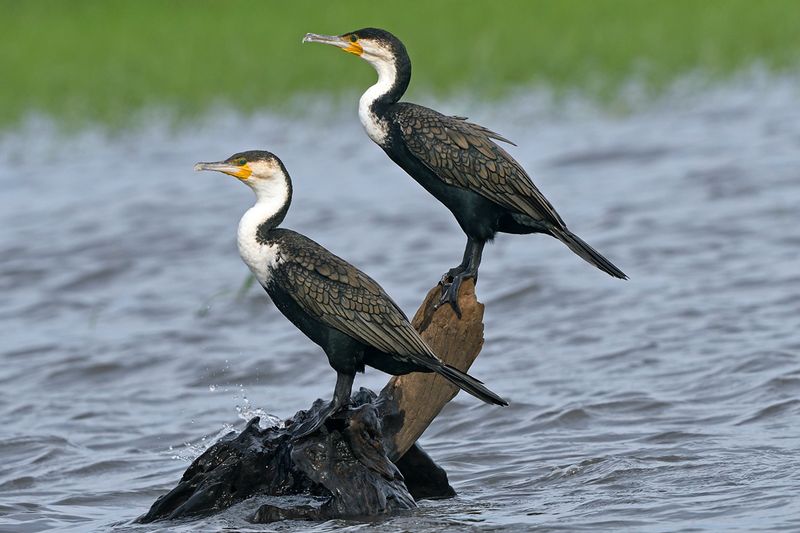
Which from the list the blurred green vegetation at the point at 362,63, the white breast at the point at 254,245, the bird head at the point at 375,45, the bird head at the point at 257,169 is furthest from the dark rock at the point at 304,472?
the blurred green vegetation at the point at 362,63

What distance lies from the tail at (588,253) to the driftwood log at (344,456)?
434mm

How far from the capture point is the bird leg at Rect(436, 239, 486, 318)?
6.06 m

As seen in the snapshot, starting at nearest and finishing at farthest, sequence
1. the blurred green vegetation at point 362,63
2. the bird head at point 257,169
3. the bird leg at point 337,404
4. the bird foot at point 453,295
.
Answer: the bird head at point 257,169
the bird leg at point 337,404
the bird foot at point 453,295
the blurred green vegetation at point 362,63

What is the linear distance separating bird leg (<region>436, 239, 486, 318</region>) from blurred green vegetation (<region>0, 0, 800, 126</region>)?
37.3ft

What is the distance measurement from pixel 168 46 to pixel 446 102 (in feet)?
17.4

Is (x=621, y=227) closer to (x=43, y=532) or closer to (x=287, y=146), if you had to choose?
(x=287, y=146)

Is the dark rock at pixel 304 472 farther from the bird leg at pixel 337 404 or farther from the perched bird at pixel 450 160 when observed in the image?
the perched bird at pixel 450 160

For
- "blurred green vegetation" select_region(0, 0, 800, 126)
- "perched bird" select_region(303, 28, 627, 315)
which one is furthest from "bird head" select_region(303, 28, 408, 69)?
"blurred green vegetation" select_region(0, 0, 800, 126)

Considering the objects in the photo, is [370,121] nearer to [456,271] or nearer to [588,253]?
[456,271]

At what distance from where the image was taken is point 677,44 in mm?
18984

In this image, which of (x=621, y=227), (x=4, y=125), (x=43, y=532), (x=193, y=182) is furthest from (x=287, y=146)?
(x=43, y=532)

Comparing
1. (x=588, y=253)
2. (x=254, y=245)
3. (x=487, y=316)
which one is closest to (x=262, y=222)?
(x=254, y=245)

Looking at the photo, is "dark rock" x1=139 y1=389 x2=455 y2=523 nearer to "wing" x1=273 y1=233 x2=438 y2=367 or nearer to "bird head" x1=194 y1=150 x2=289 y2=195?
"wing" x1=273 y1=233 x2=438 y2=367

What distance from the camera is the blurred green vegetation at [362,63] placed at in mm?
18031
